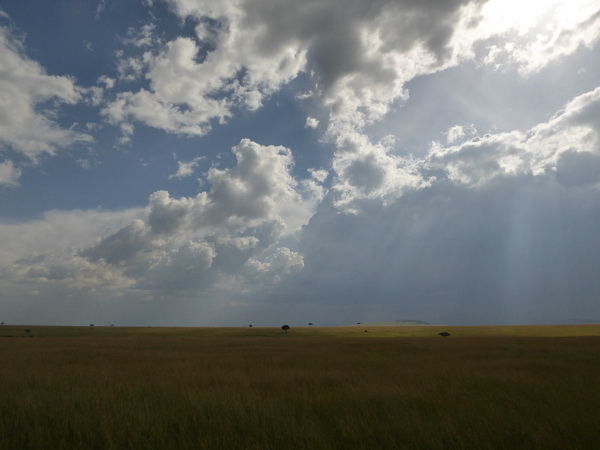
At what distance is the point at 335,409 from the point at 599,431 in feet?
18.0

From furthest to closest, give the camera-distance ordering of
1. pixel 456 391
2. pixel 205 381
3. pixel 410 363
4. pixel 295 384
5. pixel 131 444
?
pixel 410 363, pixel 205 381, pixel 295 384, pixel 456 391, pixel 131 444

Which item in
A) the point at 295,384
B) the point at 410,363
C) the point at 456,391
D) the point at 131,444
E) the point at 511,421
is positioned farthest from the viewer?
the point at 410,363

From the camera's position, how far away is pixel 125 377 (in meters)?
15.3

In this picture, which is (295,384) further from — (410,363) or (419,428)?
(410,363)

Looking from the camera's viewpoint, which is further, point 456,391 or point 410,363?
point 410,363

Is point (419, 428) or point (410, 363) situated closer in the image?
point (419, 428)

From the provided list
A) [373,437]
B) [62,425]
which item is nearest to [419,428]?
[373,437]

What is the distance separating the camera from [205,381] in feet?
46.0

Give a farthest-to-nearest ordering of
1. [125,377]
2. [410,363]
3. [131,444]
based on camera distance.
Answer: [410,363], [125,377], [131,444]

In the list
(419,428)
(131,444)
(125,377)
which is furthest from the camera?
(125,377)

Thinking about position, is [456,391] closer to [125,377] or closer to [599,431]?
[599,431]

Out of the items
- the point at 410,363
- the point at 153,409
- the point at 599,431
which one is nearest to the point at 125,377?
the point at 153,409

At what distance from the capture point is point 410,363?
64.3 feet

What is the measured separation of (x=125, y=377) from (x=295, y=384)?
742 centimetres
